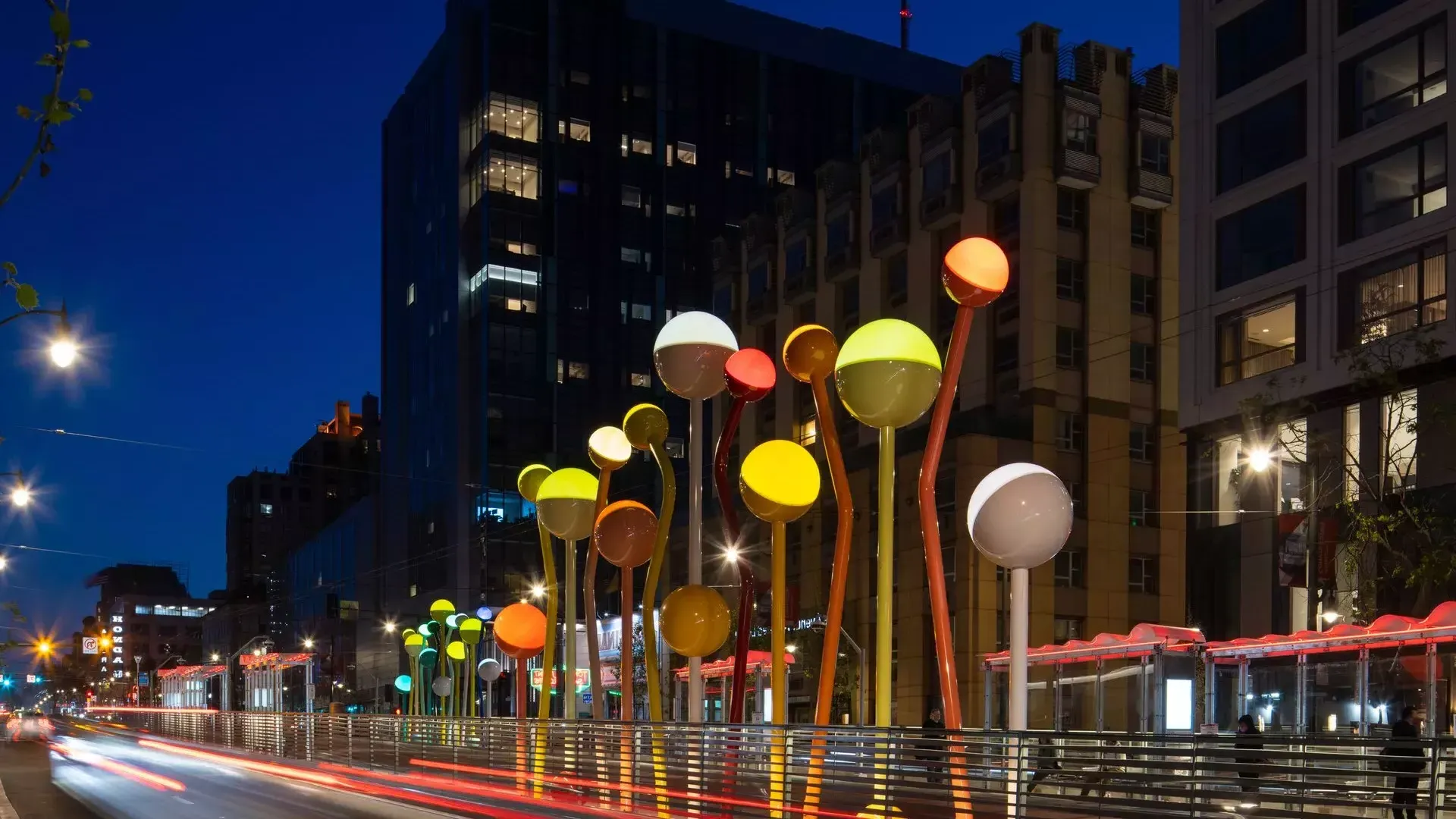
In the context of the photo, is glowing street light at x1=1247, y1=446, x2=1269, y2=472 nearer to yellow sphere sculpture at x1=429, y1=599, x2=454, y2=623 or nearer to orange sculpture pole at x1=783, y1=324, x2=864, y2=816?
orange sculpture pole at x1=783, y1=324, x2=864, y2=816

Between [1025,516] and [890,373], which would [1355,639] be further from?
[1025,516]

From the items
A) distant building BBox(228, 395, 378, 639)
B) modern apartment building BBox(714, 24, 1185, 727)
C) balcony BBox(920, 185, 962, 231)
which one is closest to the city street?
modern apartment building BBox(714, 24, 1185, 727)

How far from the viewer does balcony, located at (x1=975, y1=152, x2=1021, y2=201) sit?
180ft

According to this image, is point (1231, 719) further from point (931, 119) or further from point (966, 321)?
point (931, 119)

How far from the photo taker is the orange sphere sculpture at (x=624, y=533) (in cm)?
2177

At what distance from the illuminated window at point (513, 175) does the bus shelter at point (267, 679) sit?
3653 centimetres

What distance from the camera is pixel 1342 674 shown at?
86.9 ft

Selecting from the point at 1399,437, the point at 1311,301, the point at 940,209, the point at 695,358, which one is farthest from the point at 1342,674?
the point at 940,209

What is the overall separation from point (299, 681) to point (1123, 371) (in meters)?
82.2

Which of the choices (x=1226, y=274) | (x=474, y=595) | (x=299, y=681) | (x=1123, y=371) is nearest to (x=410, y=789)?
(x=1226, y=274)

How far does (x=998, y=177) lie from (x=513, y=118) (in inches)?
2094

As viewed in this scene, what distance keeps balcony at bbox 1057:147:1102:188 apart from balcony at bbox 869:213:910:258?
24.7ft

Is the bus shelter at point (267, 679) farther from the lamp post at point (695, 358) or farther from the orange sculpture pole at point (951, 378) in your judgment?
the orange sculpture pole at point (951, 378)

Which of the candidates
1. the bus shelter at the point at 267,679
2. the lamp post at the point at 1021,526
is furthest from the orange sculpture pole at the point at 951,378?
the bus shelter at the point at 267,679
